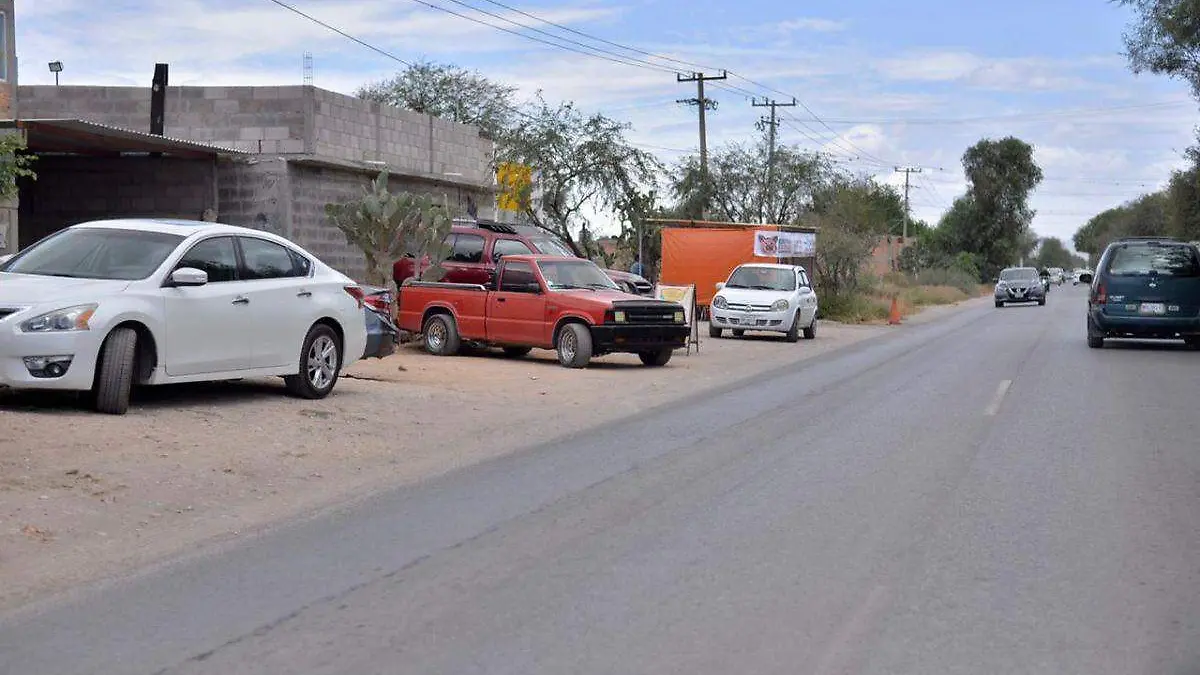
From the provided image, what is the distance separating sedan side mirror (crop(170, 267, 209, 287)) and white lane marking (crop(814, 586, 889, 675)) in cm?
731

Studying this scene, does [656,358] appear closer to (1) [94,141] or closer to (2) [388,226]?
(2) [388,226]

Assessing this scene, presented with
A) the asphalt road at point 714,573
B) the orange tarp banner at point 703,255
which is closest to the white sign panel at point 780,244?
the orange tarp banner at point 703,255

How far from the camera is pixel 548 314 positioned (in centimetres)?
2002

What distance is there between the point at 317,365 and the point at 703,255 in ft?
69.1

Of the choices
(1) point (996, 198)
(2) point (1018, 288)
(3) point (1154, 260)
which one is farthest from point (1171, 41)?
(1) point (996, 198)

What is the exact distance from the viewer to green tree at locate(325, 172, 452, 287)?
67.4 ft

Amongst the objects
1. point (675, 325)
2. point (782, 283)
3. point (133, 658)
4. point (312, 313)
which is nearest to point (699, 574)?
point (133, 658)

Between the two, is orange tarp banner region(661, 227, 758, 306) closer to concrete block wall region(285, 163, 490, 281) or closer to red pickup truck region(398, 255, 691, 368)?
concrete block wall region(285, 163, 490, 281)

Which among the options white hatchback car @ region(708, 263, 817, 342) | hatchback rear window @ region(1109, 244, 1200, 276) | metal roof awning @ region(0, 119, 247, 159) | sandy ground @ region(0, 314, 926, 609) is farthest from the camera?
white hatchback car @ region(708, 263, 817, 342)

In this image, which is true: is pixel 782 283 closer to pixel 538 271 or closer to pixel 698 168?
pixel 538 271

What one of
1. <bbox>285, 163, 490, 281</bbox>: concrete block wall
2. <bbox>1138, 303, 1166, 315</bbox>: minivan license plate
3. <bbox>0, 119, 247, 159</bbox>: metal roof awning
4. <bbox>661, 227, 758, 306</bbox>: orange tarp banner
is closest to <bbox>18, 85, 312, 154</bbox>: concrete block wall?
<bbox>285, 163, 490, 281</bbox>: concrete block wall

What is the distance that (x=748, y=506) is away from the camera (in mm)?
8750

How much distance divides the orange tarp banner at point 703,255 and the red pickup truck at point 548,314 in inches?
505

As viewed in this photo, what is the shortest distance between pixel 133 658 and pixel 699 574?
2776 millimetres
